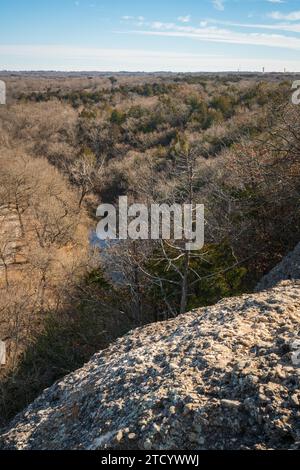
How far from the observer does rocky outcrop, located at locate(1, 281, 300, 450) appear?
188 inches

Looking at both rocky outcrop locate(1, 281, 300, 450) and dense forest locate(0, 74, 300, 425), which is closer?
rocky outcrop locate(1, 281, 300, 450)

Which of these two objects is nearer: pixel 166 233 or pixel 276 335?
pixel 276 335

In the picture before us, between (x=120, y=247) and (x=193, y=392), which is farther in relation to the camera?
(x=120, y=247)

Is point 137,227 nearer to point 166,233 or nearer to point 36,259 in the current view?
point 166,233

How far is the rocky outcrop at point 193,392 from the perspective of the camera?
4.78 m

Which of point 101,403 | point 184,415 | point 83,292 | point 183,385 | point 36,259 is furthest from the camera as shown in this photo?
point 36,259

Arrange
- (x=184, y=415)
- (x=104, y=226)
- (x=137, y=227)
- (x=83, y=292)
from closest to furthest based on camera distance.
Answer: (x=184, y=415) < (x=137, y=227) < (x=83, y=292) < (x=104, y=226)

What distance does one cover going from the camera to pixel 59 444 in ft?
18.1

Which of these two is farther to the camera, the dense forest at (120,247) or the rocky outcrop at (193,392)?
the dense forest at (120,247)

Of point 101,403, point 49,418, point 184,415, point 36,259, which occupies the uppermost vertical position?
point 184,415

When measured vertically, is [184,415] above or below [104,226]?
above

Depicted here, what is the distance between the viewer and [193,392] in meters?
5.27
